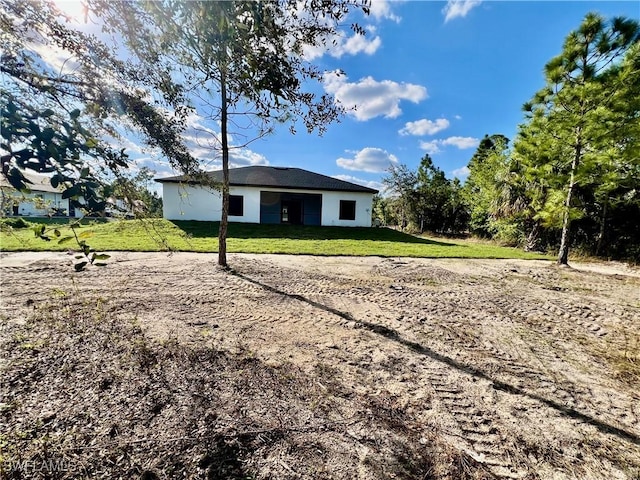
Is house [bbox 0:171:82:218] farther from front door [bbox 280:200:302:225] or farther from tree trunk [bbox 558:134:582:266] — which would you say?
front door [bbox 280:200:302:225]

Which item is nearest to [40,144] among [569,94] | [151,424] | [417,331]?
[151,424]

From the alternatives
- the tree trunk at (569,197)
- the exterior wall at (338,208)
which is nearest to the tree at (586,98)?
the tree trunk at (569,197)

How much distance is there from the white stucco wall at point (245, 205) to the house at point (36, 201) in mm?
14695

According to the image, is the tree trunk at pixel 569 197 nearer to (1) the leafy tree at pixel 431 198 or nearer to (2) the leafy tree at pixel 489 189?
(2) the leafy tree at pixel 489 189

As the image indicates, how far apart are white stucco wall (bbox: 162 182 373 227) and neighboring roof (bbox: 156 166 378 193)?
1.08 ft

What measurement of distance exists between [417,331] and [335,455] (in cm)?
237

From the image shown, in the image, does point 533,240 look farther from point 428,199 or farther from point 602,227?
point 428,199

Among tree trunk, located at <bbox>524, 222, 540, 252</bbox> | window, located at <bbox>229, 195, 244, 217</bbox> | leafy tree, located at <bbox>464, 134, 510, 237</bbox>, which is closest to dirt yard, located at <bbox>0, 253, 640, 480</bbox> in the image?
tree trunk, located at <bbox>524, 222, 540, 252</bbox>

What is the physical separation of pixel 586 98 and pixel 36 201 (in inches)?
439

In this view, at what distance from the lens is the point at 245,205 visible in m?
17.8

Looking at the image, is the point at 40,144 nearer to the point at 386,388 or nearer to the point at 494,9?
the point at 386,388

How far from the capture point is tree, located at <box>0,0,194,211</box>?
1109mm

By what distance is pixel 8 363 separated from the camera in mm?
2670

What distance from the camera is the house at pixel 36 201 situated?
3.76 ft
